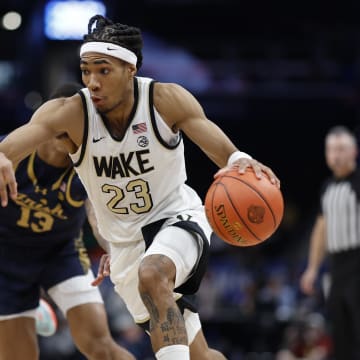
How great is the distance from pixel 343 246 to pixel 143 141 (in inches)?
165

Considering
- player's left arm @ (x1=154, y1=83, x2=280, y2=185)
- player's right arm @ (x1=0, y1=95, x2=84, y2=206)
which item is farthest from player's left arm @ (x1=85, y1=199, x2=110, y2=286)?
player's left arm @ (x1=154, y1=83, x2=280, y2=185)

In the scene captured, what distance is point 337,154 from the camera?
8672mm

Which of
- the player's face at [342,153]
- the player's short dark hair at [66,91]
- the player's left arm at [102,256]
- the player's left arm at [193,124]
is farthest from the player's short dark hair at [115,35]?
the player's face at [342,153]

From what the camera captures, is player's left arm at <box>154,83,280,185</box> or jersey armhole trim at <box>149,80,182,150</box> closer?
player's left arm at <box>154,83,280,185</box>

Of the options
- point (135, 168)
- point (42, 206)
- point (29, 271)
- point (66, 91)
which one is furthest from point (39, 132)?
point (29, 271)

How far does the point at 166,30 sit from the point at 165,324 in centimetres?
1727

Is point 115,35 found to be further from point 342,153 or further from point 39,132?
point 342,153

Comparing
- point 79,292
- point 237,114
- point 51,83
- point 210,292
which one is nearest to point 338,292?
point 79,292

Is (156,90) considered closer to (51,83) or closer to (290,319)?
(290,319)

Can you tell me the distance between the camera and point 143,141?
484 centimetres

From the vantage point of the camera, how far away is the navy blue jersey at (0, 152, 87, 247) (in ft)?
18.5

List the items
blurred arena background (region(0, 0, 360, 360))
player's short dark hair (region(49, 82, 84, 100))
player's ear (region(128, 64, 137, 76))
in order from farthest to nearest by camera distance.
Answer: blurred arena background (region(0, 0, 360, 360)), player's short dark hair (region(49, 82, 84, 100)), player's ear (region(128, 64, 137, 76))

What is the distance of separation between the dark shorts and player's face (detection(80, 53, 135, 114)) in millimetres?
1472

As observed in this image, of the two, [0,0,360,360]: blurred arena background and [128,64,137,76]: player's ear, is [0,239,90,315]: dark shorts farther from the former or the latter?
[0,0,360,360]: blurred arena background
